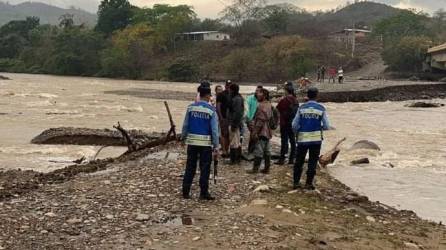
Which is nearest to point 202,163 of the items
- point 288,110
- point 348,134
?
point 288,110

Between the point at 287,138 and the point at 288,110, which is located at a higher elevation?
the point at 288,110

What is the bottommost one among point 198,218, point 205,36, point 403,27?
point 198,218

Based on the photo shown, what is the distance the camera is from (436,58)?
62156 millimetres

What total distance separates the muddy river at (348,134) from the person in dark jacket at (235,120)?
294 centimetres

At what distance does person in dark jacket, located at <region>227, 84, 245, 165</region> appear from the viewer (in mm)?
11938

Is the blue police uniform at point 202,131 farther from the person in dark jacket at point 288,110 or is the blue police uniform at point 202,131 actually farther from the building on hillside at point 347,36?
the building on hillside at point 347,36

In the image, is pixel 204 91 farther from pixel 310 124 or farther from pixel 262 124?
pixel 262 124

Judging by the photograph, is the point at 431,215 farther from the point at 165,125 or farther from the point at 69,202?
the point at 165,125

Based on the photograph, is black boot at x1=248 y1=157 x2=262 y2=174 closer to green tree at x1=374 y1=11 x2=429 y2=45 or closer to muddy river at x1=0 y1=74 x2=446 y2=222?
muddy river at x1=0 y1=74 x2=446 y2=222

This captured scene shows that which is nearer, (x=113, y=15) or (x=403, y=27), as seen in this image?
(x=403, y=27)

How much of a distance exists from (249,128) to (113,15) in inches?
3939

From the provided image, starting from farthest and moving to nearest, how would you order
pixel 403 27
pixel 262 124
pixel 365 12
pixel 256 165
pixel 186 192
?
pixel 365 12
pixel 403 27
pixel 256 165
pixel 262 124
pixel 186 192

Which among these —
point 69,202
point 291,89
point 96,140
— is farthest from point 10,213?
point 96,140

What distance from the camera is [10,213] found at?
26.8ft
